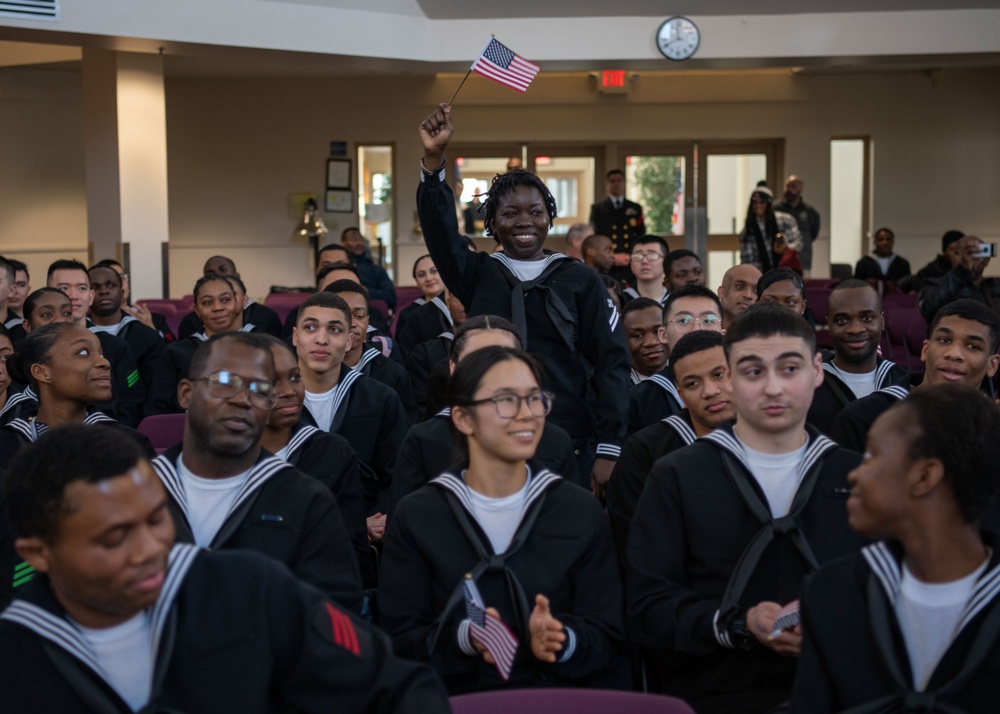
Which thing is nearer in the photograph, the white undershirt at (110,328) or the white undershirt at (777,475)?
the white undershirt at (777,475)

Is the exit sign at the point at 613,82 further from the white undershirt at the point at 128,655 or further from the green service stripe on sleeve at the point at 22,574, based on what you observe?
the white undershirt at the point at 128,655

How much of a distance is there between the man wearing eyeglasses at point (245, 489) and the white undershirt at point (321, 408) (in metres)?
1.24

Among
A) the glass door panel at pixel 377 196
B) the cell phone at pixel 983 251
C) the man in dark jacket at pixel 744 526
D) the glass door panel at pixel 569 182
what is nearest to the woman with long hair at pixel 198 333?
the man in dark jacket at pixel 744 526

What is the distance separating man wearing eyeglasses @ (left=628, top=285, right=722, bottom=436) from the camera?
3.97 m

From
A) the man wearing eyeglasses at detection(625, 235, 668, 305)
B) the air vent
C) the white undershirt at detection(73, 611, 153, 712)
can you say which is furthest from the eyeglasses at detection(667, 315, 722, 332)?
the air vent

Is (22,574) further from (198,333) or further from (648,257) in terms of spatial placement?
(648,257)

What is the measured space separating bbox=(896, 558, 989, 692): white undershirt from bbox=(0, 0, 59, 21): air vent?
294 inches

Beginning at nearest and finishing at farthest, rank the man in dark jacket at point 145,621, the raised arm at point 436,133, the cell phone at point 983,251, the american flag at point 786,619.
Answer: the man in dark jacket at point 145,621 → the american flag at point 786,619 → the raised arm at point 436,133 → the cell phone at point 983,251

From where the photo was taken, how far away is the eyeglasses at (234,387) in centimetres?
253

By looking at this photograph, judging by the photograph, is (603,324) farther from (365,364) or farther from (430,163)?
(365,364)

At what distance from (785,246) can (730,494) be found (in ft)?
28.3

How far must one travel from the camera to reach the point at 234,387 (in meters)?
2.54

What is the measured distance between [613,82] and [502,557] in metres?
11.6

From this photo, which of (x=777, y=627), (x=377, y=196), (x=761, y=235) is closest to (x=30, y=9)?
(x=761, y=235)
